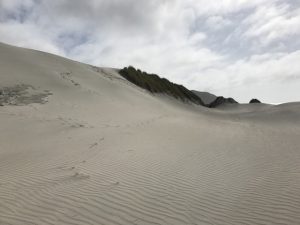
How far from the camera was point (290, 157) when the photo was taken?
376 inches

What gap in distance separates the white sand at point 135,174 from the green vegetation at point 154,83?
23.8m

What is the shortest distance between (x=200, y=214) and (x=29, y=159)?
6.14m

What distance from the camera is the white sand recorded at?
209 inches

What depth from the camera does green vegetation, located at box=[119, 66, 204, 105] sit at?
4091 cm

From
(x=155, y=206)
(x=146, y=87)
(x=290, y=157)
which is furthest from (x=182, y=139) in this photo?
(x=146, y=87)

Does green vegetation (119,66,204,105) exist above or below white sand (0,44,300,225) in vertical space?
above

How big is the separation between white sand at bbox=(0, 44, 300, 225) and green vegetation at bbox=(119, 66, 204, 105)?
23.8 m

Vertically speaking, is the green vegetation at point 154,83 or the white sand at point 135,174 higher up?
the green vegetation at point 154,83

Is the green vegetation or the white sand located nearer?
the white sand

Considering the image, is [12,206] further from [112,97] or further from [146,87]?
[146,87]

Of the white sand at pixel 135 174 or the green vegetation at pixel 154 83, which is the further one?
the green vegetation at pixel 154 83

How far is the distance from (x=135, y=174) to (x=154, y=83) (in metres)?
36.7

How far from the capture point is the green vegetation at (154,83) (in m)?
40.9

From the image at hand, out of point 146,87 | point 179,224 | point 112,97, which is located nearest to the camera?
point 179,224
